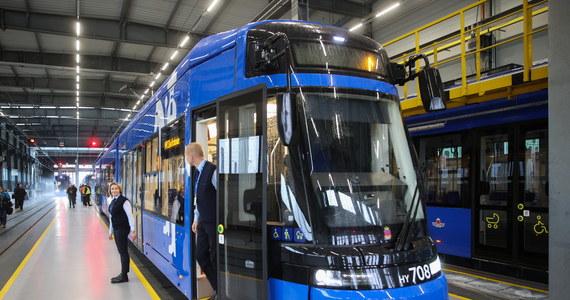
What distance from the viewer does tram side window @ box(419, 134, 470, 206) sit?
7.77m

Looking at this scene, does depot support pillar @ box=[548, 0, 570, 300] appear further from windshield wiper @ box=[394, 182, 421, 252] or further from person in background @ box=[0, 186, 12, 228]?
person in background @ box=[0, 186, 12, 228]

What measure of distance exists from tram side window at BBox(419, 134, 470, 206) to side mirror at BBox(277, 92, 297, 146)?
5.71 m

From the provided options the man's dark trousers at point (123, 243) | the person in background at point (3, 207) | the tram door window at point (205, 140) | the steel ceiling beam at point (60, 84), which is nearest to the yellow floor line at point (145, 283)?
the man's dark trousers at point (123, 243)

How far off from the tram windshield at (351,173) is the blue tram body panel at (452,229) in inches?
183

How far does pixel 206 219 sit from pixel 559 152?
12.9 ft

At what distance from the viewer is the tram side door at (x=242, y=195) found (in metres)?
3.46

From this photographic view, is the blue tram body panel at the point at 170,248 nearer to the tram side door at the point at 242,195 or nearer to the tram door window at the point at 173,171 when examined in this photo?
the tram door window at the point at 173,171

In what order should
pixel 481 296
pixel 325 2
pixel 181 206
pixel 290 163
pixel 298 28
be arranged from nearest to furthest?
1. pixel 290 163
2. pixel 298 28
3. pixel 181 206
4. pixel 481 296
5. pixel 325 2

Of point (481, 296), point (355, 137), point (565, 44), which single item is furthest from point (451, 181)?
point (355, 137)

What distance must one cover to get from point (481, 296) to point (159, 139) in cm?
540

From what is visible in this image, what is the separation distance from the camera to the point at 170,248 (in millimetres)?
5449

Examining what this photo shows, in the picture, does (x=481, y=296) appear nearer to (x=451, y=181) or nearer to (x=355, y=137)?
(x=451, y=181)

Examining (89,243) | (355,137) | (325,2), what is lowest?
(89,243)

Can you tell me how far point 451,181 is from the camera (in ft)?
26.1
